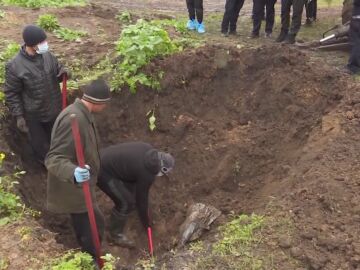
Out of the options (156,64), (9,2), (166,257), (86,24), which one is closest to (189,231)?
(166,257)

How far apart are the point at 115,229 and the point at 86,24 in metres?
5.59

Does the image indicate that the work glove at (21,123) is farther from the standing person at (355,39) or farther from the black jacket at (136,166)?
the standing person at (355,39)

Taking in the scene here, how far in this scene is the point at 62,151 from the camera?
14.4ft

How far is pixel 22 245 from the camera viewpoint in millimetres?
4289

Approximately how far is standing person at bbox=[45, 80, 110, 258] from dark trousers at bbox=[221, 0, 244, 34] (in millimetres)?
6432

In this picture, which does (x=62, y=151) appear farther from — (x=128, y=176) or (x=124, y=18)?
(x=124, y=18)

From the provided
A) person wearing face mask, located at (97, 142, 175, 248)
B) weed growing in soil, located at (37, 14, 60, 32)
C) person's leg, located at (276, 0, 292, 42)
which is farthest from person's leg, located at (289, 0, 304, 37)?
person wearing face mask, located at (97, 142, 175, 248)

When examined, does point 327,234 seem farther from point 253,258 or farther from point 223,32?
point 223,32

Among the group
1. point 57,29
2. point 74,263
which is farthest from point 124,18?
point 74,263

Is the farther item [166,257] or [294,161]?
[294,161]

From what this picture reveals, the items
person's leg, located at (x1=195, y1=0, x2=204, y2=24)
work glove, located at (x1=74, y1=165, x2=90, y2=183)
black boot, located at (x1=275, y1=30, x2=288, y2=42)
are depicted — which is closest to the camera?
work glove, located at (x1=74, y1=165, x2=90, y2=183)

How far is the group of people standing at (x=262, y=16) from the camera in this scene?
942 cm

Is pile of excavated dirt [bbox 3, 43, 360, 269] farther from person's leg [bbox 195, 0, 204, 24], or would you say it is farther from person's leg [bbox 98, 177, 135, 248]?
person's leg [bbox 195, 0, 204, 24]

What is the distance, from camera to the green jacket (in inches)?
170
